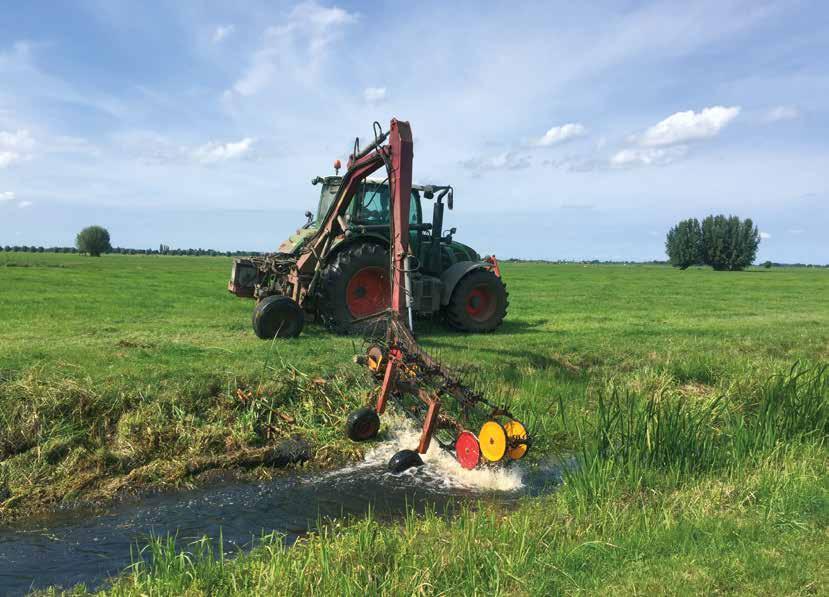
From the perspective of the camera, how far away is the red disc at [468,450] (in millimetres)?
5812

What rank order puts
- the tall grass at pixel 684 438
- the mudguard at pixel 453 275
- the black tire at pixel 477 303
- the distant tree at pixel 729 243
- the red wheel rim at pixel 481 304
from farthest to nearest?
the distant tree at pixel 729 243 → the red wheel rim at pixel 481 304 → the black tire at pixel 477 303 → the mudguard at pixel 453 275 → the tall grass at pixel 684 438

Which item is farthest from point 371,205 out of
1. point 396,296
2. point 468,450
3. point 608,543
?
point 608,543

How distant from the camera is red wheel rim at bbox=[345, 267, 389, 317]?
11.2m

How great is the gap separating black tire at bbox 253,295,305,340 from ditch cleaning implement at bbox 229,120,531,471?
2cm

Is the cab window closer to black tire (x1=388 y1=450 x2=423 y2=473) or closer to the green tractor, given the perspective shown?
the green tractor

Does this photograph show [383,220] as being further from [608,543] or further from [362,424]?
[608,543]

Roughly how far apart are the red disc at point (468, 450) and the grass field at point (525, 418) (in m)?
0.49

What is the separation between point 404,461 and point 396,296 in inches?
85.1

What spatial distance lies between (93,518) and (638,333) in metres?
10.5

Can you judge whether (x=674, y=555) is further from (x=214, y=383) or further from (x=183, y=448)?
(x=214, y=383)

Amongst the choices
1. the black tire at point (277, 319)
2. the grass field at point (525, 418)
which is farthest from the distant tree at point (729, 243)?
the black tire at point (277, 319)

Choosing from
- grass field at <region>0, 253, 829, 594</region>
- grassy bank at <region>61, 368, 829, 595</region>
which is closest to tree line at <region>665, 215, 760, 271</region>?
grass field at <region>0, 253, 829, 594</region>

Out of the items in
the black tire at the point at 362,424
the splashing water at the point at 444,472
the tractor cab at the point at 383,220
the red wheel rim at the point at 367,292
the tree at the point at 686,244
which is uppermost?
the tree at the point at 686,244

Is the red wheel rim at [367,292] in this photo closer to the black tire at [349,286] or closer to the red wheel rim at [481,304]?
the black tire at [349,286]
